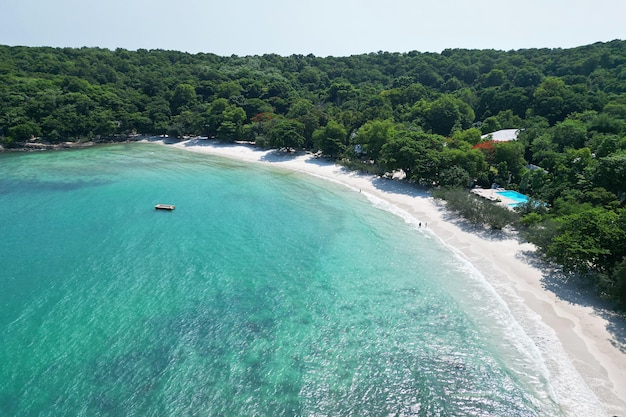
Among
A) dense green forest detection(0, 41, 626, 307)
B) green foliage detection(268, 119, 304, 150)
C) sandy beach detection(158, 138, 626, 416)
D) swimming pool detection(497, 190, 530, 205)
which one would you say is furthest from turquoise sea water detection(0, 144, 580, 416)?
green foliage detection(268, 119, 304, 150)

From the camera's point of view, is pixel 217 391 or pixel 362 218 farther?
pixel 362 218

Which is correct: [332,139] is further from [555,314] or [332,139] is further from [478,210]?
[555,314]

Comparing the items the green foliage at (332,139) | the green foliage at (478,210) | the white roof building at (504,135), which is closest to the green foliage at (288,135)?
the green foliage at (332,139)

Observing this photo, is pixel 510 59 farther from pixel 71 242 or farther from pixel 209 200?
pixel 71 242

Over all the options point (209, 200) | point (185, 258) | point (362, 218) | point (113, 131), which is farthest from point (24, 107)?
point (362, 218)

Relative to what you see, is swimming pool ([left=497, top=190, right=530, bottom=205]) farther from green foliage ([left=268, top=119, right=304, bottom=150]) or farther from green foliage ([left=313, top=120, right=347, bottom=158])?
green foliage ([left=268, top=119, right=304, bottom=150])

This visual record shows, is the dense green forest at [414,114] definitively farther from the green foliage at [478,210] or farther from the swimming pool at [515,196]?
the green foliage at [478,210]
